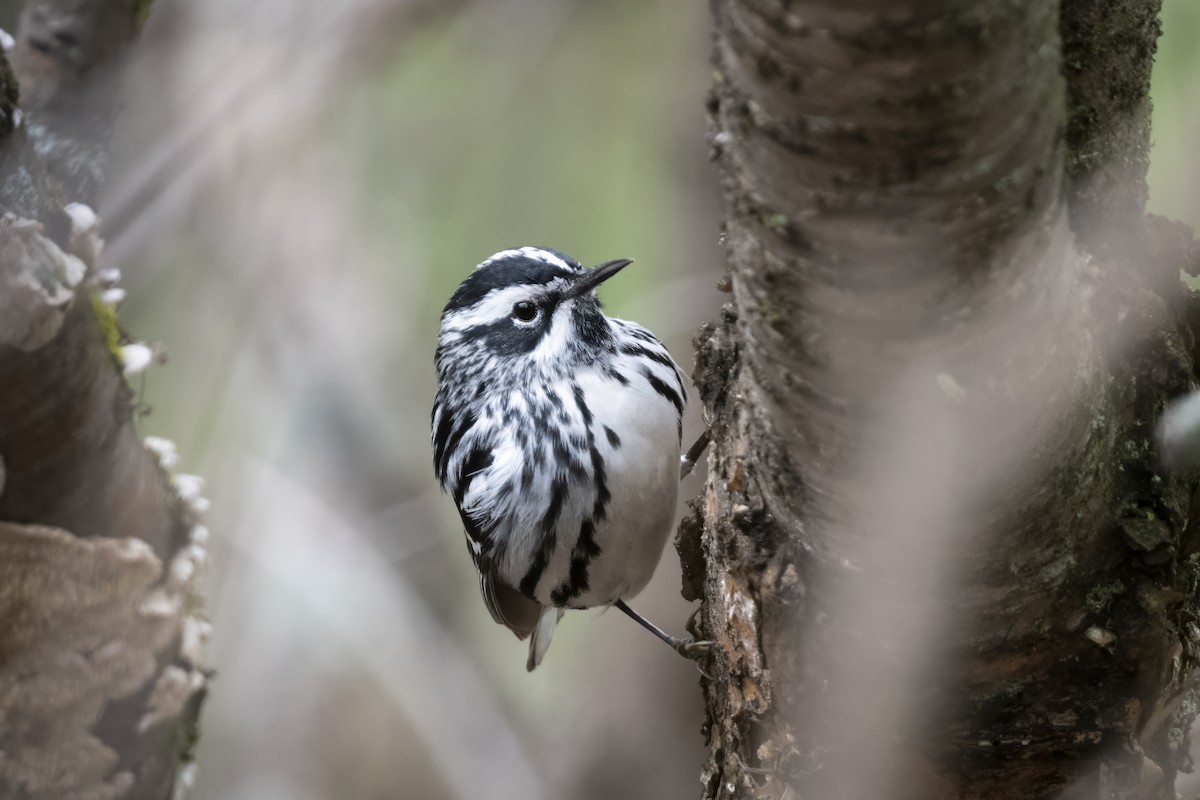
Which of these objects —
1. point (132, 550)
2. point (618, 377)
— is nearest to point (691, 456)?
point (618, 377)

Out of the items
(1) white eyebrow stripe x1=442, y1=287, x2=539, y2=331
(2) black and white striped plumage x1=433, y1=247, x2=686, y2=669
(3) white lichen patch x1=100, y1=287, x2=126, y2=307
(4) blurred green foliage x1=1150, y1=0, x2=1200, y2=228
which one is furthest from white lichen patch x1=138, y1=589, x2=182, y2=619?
(4) blurred green foliage x1=1150, y1=0, x2=1200, y2=228

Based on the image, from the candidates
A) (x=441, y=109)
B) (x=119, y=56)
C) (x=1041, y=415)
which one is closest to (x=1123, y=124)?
(x=1041, y=415)

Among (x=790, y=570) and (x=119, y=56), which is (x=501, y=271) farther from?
(x=790, y=570)

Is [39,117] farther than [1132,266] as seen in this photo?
Yes

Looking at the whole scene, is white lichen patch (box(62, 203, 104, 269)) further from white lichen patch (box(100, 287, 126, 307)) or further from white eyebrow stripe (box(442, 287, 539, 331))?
white eyebrow stripe (box(442, 287, 539, 331))

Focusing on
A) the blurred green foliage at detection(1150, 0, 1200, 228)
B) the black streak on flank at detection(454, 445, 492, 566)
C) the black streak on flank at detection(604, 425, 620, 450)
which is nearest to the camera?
the blurred green foliage at detection(1150, 0, 1200, 228)

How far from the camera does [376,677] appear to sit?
5266 mm

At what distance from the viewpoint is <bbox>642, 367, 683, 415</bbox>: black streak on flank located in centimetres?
320

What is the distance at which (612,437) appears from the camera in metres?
3.02

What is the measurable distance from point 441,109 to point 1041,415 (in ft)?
16.0

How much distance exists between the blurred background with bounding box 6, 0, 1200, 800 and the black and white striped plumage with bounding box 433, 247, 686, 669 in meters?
0.94

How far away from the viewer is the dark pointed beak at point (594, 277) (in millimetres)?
3223

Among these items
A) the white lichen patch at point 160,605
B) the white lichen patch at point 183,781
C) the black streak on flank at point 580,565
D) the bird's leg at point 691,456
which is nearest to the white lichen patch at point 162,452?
the white lichen patch at point 160,605

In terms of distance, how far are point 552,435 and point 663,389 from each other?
0.37 m
